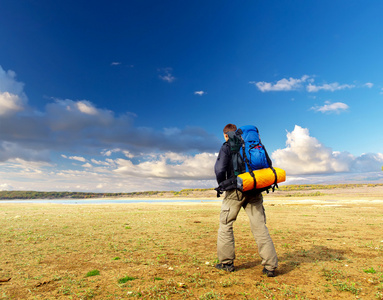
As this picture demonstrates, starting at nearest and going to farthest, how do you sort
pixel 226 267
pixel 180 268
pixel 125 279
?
pixel 125 279, pixel 226 267, pixel 180 268

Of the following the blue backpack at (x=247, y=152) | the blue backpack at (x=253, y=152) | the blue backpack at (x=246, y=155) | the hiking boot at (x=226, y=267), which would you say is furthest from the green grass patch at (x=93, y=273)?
the blue backpack at (x=253, y=152)

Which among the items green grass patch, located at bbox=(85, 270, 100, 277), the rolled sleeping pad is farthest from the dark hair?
green grass patch, located at bbox=(85, 270, 100, 277)

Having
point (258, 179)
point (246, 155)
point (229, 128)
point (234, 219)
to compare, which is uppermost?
point (229, 128)

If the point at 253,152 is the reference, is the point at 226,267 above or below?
below

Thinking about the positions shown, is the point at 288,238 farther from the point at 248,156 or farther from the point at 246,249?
the point at 248,156

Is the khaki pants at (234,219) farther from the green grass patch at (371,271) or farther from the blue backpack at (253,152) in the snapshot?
the green grass patch at (371,271)

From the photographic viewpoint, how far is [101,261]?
6977 mm

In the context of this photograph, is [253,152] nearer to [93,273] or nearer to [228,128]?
[228,128]

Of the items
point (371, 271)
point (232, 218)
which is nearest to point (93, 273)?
point (232, 218)

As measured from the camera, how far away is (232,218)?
6016mm

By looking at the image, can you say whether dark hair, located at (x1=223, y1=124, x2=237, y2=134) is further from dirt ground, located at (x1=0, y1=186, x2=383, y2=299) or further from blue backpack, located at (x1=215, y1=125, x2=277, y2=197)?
dirt ground, located at (x1=0, y1=186, x2=383, y2=299)

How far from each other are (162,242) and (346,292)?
675 cm

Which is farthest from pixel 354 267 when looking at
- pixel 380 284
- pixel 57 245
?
pixel 57 245

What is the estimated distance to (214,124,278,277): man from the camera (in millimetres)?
5658
